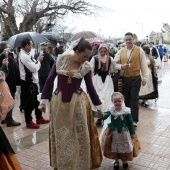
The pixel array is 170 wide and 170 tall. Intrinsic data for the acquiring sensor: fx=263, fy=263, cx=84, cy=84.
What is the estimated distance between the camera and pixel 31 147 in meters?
4.31

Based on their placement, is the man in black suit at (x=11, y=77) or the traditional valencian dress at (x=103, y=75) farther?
the man in black suit at (x=11, y=77)

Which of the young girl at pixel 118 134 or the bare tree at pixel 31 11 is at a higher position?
the bare tree at pixel 31 11

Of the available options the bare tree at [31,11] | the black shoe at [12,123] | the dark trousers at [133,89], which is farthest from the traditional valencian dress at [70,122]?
the bare tree at [31,11]

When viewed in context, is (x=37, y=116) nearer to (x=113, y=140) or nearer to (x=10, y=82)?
(x=10, y=82)

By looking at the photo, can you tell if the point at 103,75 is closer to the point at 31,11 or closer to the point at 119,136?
the point at 119,136

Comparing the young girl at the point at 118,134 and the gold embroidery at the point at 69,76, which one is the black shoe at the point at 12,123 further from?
the gold embroidery at the point at 69,76

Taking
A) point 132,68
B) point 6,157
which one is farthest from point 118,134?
point 132,68

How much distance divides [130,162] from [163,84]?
7.41 metres

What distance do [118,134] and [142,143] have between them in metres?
1.15

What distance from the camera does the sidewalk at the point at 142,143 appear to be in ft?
11.9

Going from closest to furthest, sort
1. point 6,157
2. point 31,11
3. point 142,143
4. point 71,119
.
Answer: point 6,157, point 71,119, point 142,143, point 31,11

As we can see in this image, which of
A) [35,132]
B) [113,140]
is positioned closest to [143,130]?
[113,140]

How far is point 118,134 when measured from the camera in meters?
3.41

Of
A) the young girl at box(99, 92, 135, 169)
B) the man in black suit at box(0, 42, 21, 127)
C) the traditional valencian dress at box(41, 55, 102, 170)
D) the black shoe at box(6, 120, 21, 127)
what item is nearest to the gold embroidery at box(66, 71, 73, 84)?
the traditional valencian dress at box(41, 55, 102, 170)
